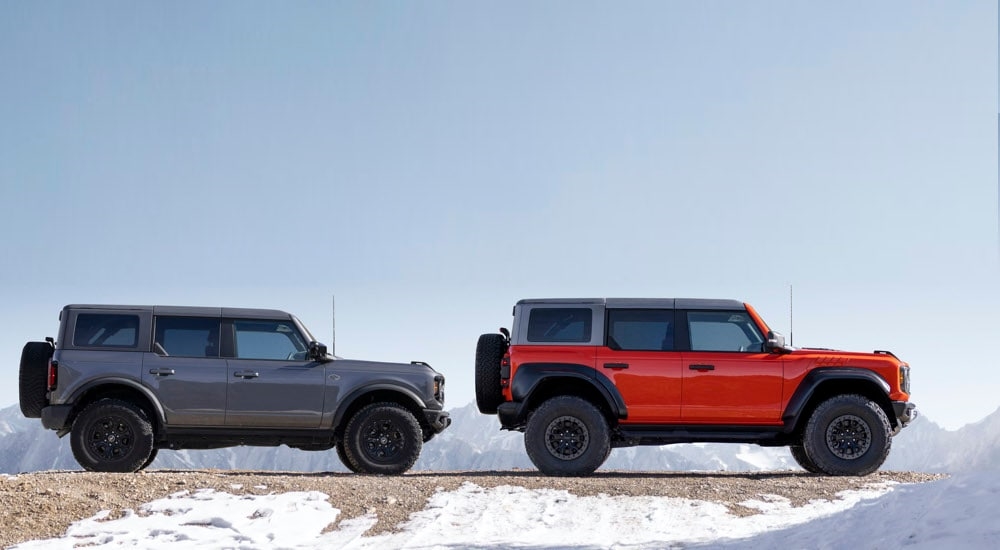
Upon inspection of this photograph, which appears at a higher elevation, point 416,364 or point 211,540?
point 416,364

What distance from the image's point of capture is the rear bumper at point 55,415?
13328mm

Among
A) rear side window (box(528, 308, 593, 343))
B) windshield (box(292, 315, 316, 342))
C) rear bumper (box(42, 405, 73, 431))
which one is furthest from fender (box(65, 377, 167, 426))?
rear side window (box(528, 308, 593, 343))

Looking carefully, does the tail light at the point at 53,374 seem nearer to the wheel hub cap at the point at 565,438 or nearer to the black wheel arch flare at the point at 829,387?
the wheel hub cap at the point at 565,438

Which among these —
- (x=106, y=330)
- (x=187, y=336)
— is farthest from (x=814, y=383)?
(x=106, y=330)

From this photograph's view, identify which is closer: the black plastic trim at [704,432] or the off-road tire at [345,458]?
the black plastic trim at [704,432]

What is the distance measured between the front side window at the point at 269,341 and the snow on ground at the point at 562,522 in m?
2.68

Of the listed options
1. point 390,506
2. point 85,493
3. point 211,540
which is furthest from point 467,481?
point 85,493

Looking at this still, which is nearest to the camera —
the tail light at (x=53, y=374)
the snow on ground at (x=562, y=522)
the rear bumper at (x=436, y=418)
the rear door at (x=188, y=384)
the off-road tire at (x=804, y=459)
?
the snow on ground at (x=562, y=522)

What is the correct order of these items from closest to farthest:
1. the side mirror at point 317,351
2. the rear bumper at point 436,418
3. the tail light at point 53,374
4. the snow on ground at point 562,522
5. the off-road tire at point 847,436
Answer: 1. the snow on ground at point 562,522
2. the off-road tire at point 847,436
3. the tail light at point 53,374
4. the side mirror at point 317,351
5. the rear bumper at point 436,418

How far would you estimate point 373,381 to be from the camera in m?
13.7

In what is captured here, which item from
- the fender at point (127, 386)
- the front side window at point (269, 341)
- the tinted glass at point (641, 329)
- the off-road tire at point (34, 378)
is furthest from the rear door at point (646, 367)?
the off-road tire at point (34, 378)

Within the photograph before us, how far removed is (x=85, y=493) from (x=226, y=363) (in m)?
2.68

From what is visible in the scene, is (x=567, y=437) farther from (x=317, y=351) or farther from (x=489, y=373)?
(x=317, y=351)

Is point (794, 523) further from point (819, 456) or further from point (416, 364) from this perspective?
point (416, 364)
